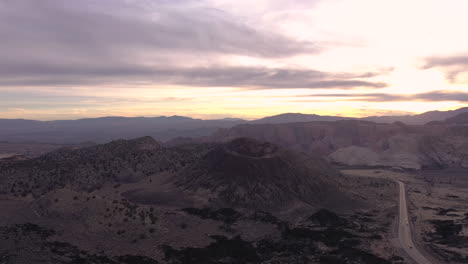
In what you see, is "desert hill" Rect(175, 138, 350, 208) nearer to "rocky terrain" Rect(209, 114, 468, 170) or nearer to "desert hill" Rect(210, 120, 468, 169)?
"rocky terrain" Rect(209, 114, 468, 170)

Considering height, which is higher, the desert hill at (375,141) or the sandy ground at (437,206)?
the desert hill at (375,141)

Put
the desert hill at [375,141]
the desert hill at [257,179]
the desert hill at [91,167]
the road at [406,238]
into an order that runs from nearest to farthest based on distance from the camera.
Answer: the road at [406,238] < the desert hill at [257,179] < the desert hill at [91,167] < the desert hill at [375,141]

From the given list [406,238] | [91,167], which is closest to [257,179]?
[406,238]

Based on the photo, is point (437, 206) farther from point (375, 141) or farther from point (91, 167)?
point (375, 141)

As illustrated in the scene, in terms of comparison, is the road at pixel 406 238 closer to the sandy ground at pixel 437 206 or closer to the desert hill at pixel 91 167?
the sandy ground at pixel 437 206

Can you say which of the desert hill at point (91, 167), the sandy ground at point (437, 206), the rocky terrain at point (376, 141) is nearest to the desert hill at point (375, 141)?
the rocky terrain at point (376, 141)

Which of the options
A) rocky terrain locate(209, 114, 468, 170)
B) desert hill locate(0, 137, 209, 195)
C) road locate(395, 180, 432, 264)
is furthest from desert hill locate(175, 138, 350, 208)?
rocky terrain locate(209, 114, 468, 170)

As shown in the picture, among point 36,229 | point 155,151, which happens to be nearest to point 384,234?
point 36,229

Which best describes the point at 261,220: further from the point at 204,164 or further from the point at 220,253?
the point at 204,164
